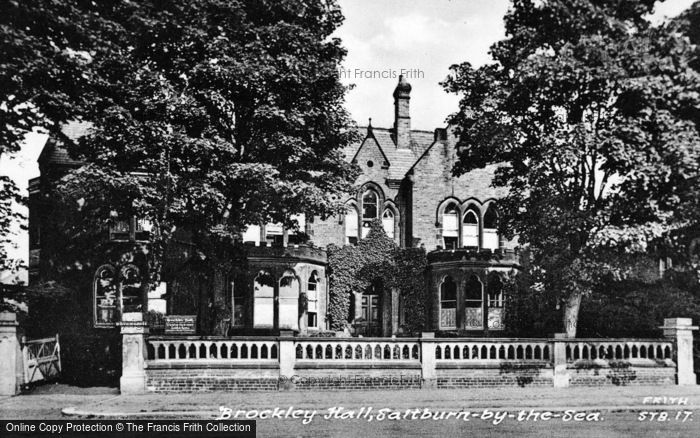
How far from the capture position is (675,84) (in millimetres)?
16953

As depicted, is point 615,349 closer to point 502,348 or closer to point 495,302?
point 502,348

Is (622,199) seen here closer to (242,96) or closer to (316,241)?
(242,96)

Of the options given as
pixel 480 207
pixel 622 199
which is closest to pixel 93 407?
pixel 622 199

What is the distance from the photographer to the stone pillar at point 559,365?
1798cm

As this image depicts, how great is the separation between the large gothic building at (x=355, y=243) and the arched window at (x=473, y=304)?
4 cm

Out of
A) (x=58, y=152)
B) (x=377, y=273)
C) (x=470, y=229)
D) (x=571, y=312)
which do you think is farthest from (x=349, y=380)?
(x=58, y=152)

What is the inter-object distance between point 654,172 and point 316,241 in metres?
17.0

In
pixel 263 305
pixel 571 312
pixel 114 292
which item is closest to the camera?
pixel 571 312

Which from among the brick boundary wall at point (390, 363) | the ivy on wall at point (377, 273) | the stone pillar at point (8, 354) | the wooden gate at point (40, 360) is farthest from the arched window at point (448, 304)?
the stone pillar at point (8, 354)

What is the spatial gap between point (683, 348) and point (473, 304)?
11247 mm

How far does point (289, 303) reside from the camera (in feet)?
94.1

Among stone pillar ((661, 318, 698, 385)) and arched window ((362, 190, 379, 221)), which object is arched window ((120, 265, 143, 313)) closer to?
arched window ((362, 190, 379, 221))

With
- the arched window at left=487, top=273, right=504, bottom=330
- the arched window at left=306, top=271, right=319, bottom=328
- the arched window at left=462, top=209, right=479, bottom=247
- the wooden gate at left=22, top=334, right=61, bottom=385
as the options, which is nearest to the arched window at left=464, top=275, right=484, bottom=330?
the arched window at left=487, top=273, right=504, bottom=330

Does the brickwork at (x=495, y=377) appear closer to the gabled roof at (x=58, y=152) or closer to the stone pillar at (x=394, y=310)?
the stone pillar at (x=394, y=310)
